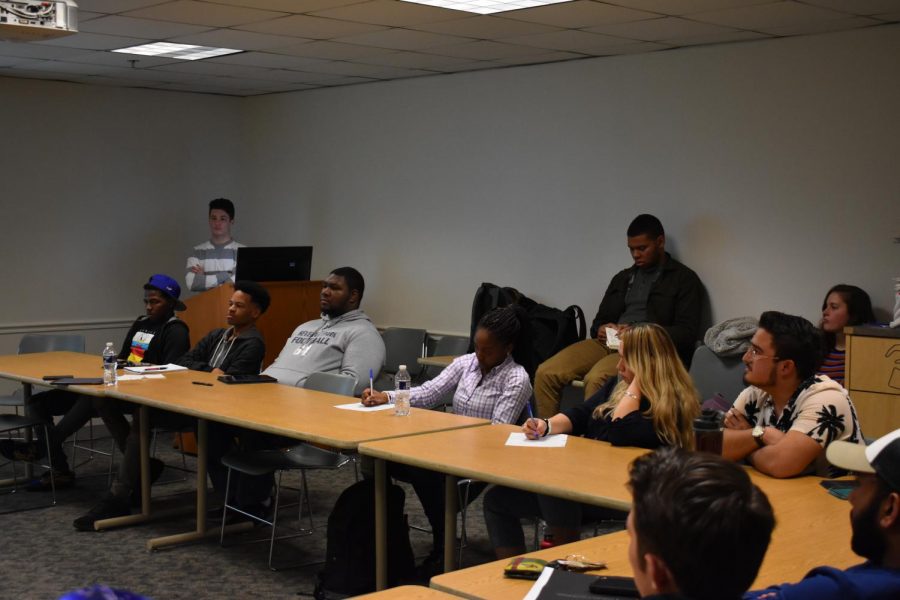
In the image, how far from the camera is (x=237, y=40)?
7.03 m

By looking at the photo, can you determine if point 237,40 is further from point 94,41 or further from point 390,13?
point 390,13

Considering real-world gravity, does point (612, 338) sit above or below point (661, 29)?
below

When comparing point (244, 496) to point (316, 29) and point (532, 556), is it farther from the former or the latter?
point (532, 556)

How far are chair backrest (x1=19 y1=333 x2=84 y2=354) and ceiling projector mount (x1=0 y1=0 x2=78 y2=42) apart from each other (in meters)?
3.07

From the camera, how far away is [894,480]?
1.93 m

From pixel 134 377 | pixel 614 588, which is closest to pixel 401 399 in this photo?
pixel 134 377

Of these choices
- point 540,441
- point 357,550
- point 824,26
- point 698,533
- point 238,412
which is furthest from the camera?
point 824,26

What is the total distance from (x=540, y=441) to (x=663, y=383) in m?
0.55

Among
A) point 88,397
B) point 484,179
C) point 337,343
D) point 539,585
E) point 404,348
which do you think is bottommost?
point 88,397

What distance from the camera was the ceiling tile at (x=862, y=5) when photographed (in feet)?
18.5

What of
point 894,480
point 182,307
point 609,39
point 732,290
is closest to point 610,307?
point 732,290

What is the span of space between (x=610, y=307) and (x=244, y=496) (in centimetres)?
275

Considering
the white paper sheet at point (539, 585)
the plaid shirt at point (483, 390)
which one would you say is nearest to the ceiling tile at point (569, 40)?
the plaid shirt at point (483, 390)

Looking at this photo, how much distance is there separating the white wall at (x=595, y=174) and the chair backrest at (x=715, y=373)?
22.4 inches
